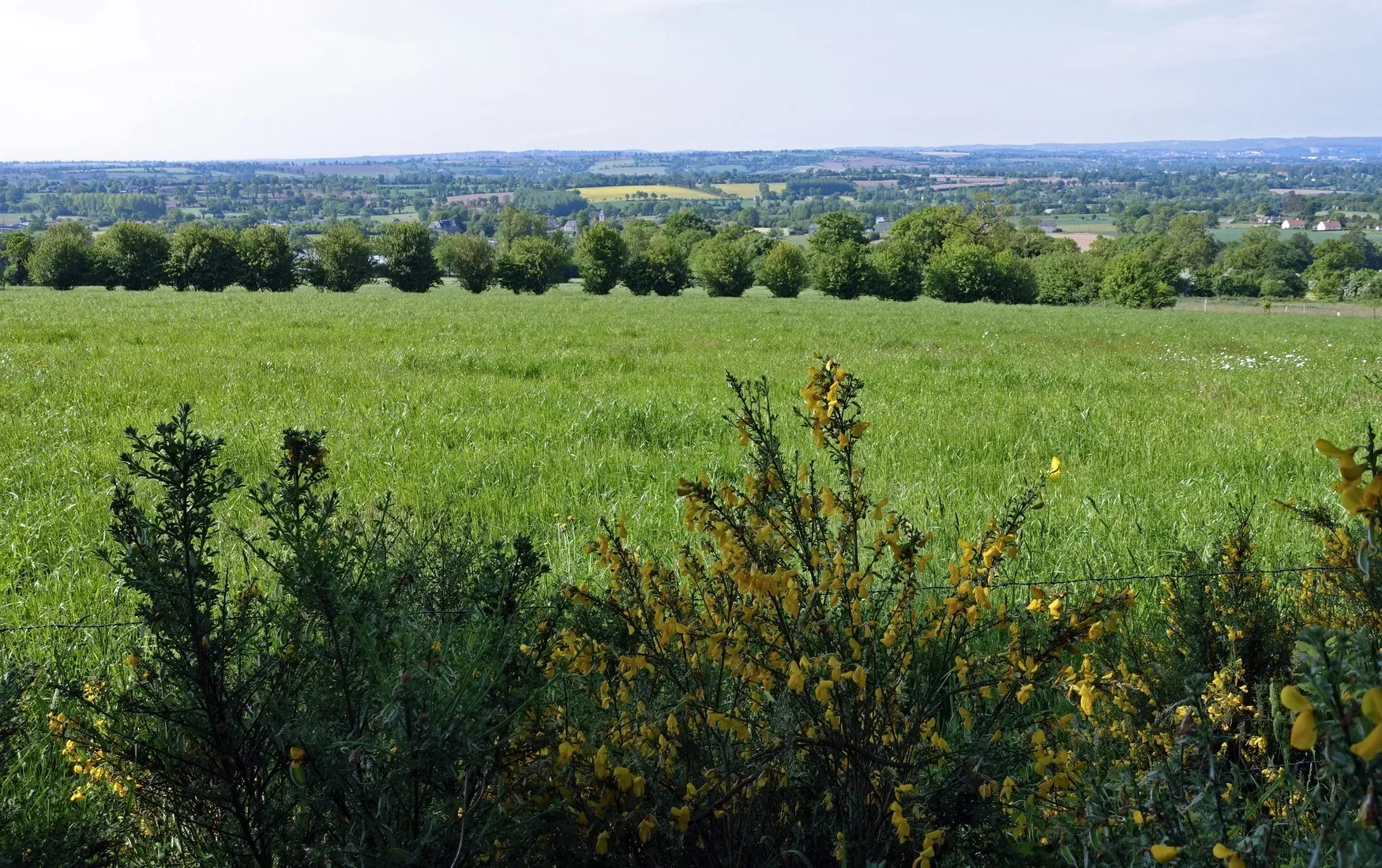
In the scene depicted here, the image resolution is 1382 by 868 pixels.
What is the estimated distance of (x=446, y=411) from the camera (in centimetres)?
1034

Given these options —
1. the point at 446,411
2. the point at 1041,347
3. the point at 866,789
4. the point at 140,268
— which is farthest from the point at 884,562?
the point at 140,268

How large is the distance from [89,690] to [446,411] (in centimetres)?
718

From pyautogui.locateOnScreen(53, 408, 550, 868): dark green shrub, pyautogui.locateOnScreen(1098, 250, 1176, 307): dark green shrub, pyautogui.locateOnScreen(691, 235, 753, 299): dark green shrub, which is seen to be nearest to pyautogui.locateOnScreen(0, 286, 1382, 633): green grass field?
pyautogui.locateOnScreen(53, 408, 550, 868): dark green shrub

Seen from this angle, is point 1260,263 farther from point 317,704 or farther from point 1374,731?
point 1374,731

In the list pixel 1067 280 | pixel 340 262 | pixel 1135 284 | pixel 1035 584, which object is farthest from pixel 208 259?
pixel 1035 584

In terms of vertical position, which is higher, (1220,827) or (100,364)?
(1220,827)

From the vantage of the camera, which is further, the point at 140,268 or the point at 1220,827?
the point at 140,268

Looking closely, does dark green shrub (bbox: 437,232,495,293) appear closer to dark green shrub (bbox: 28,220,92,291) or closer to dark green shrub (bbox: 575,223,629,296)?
dark green shrub (bbox: 575,223,629,296)

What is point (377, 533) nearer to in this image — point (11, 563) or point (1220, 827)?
point (1220, 827)

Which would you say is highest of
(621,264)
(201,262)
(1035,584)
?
(1035,584)

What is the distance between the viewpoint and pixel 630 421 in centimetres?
944

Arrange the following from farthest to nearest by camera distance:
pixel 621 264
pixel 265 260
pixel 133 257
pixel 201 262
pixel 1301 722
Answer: pixel 621 264, pixel 265 260, pixel 133 257, pixel 201 262, pixel 1301 722

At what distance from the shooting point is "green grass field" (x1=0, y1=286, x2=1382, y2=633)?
6.16m

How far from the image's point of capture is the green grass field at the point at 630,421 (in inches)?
243
